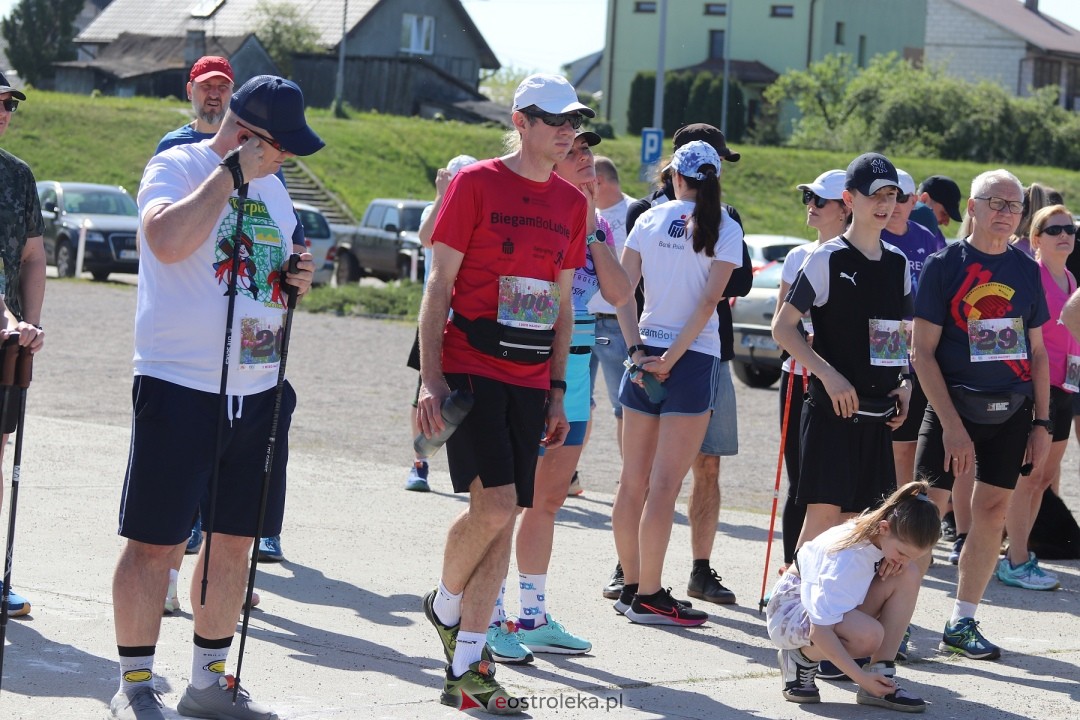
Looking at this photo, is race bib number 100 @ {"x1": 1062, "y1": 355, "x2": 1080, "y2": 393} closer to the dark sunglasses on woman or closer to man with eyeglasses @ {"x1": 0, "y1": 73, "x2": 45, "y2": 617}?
the dark sunglasses on woman

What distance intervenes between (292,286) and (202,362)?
391 mm

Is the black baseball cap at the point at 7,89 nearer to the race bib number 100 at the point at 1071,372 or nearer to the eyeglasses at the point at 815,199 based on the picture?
the eyeglasses at the point at 815,199

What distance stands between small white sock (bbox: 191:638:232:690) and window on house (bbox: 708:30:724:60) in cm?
8006

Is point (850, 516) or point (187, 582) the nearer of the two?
point (850, 516)

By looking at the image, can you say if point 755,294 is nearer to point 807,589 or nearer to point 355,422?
point 355,422

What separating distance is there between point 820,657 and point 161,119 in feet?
161

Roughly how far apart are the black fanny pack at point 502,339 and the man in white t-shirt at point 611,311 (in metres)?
2.00

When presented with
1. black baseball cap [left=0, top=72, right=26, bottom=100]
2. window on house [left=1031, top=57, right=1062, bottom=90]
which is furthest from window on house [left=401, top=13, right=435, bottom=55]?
black baseball cap [left=0, top=72, right=26, bottom=100]

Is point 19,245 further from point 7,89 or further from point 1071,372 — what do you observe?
point 1071,372

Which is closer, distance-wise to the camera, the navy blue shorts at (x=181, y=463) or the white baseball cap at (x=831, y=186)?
the navy blue shorts at (x=181, y=463)

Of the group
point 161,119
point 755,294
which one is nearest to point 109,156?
point 161,119

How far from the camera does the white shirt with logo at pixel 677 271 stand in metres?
6.48

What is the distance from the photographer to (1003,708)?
536cm

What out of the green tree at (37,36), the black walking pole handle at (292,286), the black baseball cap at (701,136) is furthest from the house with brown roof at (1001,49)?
the black walking pole handle at (292,286)
